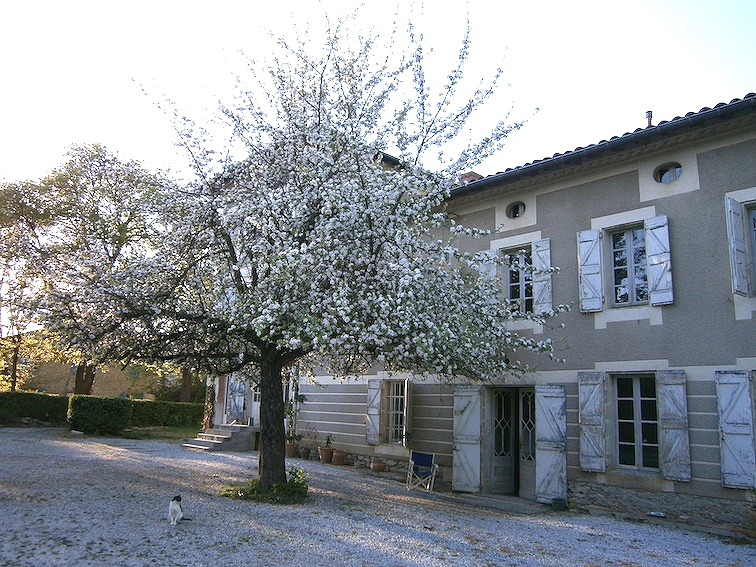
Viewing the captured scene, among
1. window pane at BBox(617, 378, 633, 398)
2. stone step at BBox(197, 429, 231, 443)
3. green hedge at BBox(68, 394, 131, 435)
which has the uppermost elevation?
window pane at BBox(617, 378, 633, 398)

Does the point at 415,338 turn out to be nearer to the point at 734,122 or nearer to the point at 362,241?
the point at 362,241

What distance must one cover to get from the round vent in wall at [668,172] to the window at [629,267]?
0.80 m

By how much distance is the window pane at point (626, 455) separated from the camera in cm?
855

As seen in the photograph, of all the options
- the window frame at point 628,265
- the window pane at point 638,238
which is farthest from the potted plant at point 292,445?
the window pane at point 638,238

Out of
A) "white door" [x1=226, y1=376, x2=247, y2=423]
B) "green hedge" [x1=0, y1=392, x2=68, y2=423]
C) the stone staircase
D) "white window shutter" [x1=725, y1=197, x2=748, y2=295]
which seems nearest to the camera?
"white window shutter" [x1=725, y1=197, x2=748, y2=295]

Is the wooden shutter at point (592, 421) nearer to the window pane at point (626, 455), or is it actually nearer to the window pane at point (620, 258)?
the window pane at point (626, 455)

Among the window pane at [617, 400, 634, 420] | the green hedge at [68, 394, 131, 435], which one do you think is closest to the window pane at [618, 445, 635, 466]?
the window pane at [617, 400, 634, 420]

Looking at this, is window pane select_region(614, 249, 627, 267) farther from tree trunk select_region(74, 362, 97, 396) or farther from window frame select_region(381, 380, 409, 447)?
tree trunk select_region(74, 362, 97, 396)

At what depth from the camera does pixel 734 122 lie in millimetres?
7957

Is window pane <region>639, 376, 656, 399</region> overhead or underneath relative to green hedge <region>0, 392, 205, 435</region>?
overhead

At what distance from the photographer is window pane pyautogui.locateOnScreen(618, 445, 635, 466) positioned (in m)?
8.55

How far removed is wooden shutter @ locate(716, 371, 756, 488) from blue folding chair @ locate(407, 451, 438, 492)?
4.67m

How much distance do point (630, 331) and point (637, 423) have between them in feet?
4.42

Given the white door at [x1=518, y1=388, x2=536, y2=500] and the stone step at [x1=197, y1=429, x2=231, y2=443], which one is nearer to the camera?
the white door at [x1=518, y1=388, x2=536, y2=500]
